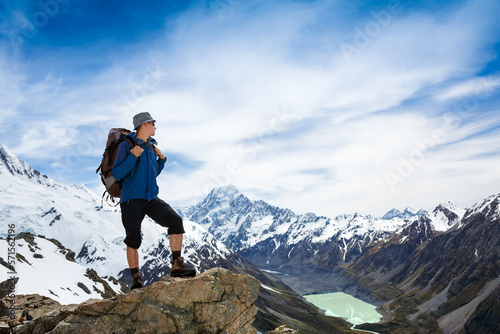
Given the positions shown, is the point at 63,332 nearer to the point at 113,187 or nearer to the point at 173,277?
the point at 173,277

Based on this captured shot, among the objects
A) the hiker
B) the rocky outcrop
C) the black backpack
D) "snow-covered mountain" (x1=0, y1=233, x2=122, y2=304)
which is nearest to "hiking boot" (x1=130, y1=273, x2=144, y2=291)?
the hiker

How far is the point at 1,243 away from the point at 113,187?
324 feet

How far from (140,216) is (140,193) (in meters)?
0.69

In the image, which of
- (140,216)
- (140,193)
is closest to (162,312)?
(140,216)

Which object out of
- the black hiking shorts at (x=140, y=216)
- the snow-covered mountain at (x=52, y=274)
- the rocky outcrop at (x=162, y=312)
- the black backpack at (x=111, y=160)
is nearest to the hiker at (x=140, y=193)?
the black hiking shorts at (x=140, y=216)

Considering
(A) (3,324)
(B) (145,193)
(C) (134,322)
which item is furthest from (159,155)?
(A) (3,324)

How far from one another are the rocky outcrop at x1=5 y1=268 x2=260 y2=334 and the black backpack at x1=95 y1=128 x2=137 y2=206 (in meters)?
3.07

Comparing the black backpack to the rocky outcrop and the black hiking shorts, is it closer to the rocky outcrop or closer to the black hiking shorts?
the black hiking shorts

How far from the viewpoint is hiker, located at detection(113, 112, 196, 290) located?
33.1 feet

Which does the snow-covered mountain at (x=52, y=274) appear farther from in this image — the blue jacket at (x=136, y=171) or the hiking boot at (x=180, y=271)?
the blue jacket at (x=136, y=171)

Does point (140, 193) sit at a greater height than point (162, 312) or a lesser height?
greater

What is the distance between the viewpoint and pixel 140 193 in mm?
10453

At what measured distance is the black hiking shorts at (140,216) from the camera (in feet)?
34.0

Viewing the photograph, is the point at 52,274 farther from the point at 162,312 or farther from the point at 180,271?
the point at 162,312
